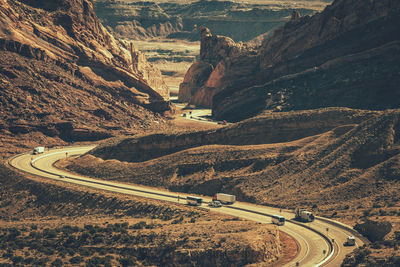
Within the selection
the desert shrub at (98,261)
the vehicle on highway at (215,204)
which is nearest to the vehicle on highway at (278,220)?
the vehicle on highway at (215,204)

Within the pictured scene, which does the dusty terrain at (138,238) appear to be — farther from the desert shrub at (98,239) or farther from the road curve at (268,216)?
the road curve at (268,216)

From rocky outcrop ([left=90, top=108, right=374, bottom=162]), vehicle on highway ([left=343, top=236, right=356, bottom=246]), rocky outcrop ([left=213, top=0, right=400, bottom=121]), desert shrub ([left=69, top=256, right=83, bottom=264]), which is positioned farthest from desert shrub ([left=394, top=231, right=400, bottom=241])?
rocky outcrop ([left=213, top=0, right=400, bottom=121])

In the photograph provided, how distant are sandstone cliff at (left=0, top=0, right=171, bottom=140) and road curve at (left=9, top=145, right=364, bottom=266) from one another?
13630 millimetres

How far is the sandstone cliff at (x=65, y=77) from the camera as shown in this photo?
127375 millimetres

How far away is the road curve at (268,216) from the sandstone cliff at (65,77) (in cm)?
1363

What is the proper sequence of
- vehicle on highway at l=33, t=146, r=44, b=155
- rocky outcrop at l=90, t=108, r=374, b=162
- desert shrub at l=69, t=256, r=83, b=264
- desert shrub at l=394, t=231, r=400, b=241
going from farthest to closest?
1. vehicle on highway at l=33, t=146, r=44, b=155
2. rocky outcrop at l=90, t=108, r=374, b=162
3. desert shrub at l=69, t=256, r=83, b=264
4. desert shrub at l=394, t=231, r=400, b=241

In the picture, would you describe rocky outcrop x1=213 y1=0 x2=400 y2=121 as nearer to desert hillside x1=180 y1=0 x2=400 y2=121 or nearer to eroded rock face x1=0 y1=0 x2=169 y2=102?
desert hillside x1=180 y1=0 x2=400 y2=121

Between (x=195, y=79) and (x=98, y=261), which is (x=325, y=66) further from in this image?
(x=98, y=261)

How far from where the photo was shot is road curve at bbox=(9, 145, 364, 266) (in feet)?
204

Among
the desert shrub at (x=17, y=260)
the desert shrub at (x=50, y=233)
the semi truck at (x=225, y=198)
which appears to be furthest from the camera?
the semi truck at (x=225, y=198)

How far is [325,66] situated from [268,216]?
6071 cm

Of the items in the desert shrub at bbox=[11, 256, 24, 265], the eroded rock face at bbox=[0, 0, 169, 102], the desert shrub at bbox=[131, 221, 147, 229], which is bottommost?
the desert shrub at bbox=[11, 256, 24, 265]

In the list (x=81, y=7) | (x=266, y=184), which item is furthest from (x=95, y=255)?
(x=81, y=7)

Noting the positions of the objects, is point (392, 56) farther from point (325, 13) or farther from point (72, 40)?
point (72, 40)
